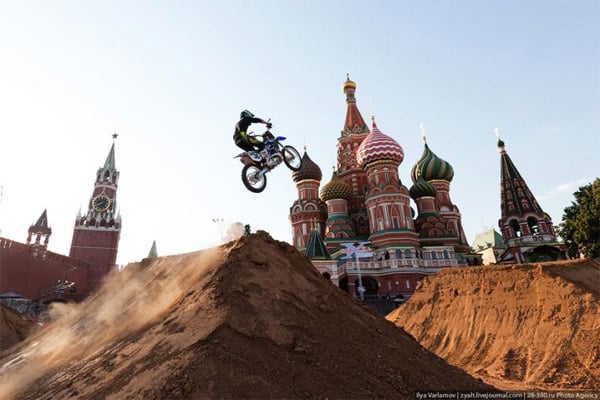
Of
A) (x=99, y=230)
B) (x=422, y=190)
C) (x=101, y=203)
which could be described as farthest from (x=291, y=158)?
(x=101, y=203)

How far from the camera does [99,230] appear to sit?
70688 mm

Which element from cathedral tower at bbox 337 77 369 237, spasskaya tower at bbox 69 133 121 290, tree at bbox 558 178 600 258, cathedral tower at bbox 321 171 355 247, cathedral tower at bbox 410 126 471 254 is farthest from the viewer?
spasskaya tower at bbox 69 133 121 290

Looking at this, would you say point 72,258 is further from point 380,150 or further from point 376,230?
point 380,150

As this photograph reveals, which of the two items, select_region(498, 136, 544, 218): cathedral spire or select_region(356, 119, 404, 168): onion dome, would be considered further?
select_region(498, 136, 544, 218): cathedral spire

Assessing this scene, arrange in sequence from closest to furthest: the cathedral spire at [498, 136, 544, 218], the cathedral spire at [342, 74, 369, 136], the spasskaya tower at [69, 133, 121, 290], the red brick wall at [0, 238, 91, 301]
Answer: the red brick wall at [0, 238, 91, 301] < the cathedral spire at [498, 136, 544, 218] < the cathedral spire at [342, 74, 369, 136] < the spasskaya tower at [69, 133, 121, 290]

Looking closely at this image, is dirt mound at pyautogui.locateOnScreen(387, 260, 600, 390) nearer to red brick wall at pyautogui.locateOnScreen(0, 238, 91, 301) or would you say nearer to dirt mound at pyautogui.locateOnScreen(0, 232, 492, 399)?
dirt mound at pyautogui.locateOnScreen(0, 232, 492, 399)

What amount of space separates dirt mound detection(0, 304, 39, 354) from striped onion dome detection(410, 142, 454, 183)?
4722 centimetres

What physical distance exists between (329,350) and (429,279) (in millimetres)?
16879

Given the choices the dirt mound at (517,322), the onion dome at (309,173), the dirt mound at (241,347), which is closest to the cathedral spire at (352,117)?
the onion dome at (309,173)

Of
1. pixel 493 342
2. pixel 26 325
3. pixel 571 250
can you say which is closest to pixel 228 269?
pixel 493 342

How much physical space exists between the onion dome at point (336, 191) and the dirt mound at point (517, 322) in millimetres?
27749

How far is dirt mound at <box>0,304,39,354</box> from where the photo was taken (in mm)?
21123

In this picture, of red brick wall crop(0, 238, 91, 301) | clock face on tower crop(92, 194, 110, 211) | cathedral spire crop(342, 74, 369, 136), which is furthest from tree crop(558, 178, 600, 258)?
clock face on tower crop(92, 194, 110, 211)

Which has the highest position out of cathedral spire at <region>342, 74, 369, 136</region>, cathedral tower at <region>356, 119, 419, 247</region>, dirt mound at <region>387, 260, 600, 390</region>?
cathedral spire at <region>342, 74, 369, 136</region>
